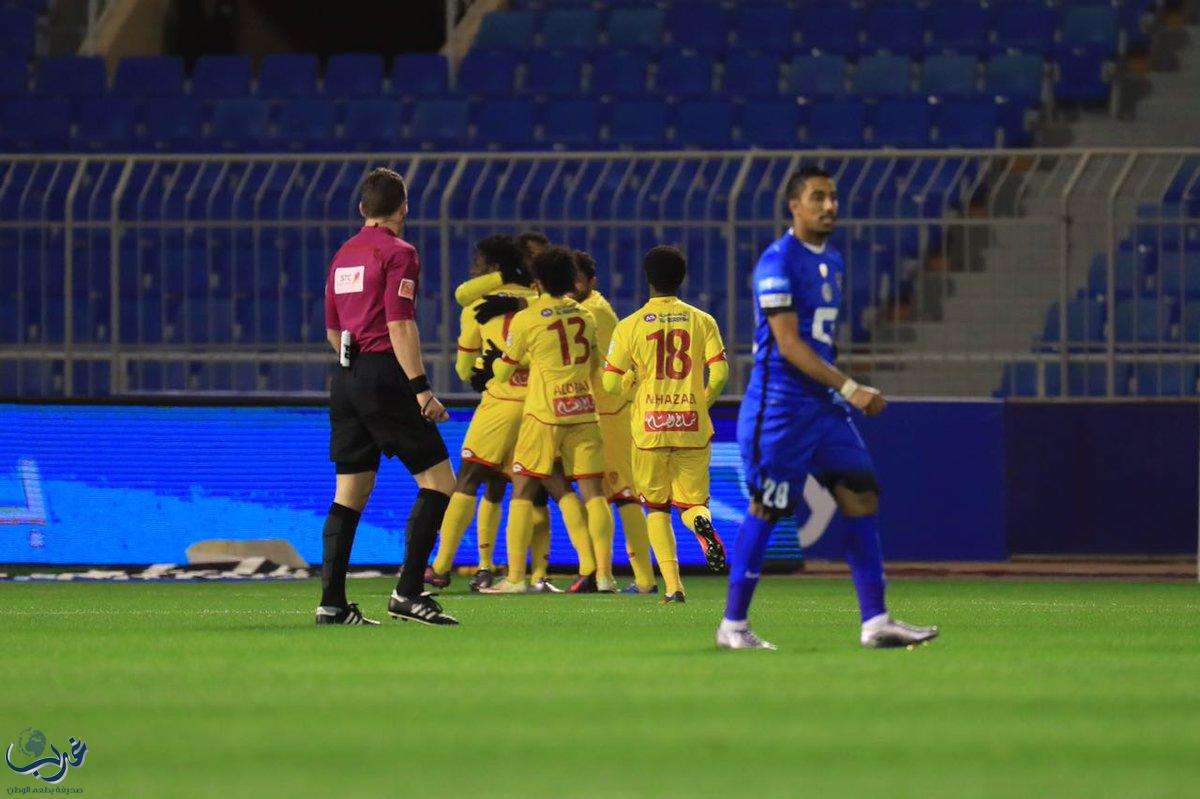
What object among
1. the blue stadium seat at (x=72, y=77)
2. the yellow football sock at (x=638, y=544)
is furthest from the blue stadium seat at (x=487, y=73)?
the yellow football sock at (x=638, y=544)

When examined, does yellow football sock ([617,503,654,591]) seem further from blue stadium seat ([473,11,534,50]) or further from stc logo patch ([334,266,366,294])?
blue stadium seat ([473,11,534,50])

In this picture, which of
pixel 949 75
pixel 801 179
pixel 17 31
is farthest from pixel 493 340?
pixel 17 31

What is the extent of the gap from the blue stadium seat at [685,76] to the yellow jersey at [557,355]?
32.0 feet

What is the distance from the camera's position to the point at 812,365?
29.1 ft

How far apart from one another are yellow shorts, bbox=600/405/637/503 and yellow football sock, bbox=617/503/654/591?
0.65 ft

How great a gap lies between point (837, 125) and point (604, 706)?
49.3ft

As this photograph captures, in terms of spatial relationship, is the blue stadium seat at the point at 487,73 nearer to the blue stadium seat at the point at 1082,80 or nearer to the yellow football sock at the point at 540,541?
the blue stadium seat at the point at 1082,80

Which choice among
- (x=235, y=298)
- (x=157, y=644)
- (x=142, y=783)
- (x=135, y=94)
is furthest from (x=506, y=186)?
(x=142, y=783)

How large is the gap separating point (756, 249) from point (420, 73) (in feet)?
27.5

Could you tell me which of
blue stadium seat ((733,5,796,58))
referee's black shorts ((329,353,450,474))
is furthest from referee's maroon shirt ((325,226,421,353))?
blue stadium seat ((733,5,796,58))

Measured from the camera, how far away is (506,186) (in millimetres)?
19484

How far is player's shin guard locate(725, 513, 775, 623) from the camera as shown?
354 inches

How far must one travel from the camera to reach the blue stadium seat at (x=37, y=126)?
78.7 feet

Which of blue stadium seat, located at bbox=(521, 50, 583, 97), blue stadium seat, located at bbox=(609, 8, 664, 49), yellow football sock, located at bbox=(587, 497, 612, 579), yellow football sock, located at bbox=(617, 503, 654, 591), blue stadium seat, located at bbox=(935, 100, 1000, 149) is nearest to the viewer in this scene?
yellow football sock, located at bbox=(587, 497, 612, 579)
